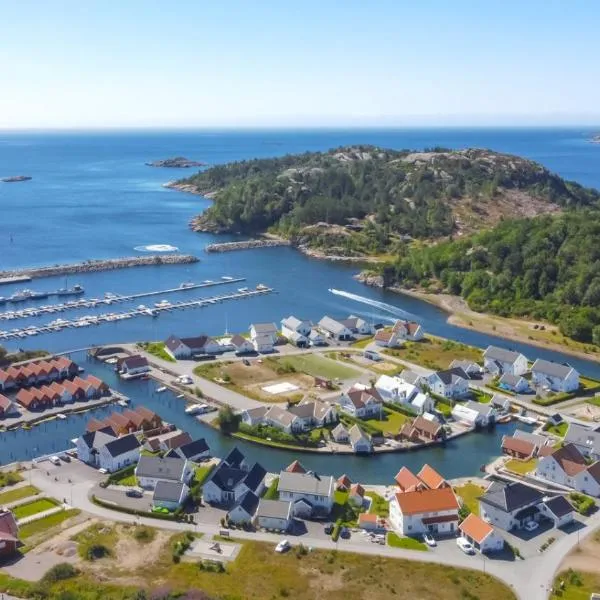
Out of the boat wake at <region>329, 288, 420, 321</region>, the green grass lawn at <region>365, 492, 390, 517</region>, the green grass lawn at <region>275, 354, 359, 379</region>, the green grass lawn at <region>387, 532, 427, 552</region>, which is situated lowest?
the boat wake at <region>329, 288, 420, 321</region>

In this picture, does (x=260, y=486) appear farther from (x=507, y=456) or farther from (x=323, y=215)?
(x=323, y=215)

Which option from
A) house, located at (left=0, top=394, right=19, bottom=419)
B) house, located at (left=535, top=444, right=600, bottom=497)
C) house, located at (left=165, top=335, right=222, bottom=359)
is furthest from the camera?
house, located at (left=165, top=335, right=222, bottom=359)

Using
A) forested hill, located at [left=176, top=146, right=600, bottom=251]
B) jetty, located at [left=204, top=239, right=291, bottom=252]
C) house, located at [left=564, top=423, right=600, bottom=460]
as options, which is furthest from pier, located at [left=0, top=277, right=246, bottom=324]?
house, located at [left=564, top=423, right=600, bottom=460]

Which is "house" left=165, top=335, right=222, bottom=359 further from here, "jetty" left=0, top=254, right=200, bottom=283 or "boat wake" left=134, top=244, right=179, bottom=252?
"boat wake" left=134, top=244, right=179, bottom=252

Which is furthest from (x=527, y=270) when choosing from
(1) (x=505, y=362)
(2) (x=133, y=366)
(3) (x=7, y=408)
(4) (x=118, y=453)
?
(3) (x=7, y=408)

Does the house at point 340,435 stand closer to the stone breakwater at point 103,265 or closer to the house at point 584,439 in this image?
the house at point 584,439

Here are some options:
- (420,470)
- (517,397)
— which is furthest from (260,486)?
(517,397)
